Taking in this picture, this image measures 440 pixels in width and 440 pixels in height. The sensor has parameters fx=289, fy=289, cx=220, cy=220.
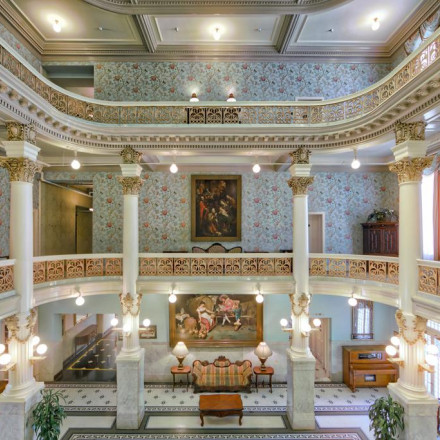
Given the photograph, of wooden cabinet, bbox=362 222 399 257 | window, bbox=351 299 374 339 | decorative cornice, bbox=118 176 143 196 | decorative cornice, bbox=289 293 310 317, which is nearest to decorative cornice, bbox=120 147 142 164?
decorative cornice, bbox=118 176 143 196

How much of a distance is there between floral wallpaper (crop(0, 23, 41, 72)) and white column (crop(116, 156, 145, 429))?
15.8 feet

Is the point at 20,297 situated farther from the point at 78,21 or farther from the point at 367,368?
the point at 367,368

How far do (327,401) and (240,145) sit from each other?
8491 millimetres

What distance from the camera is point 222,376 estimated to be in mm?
9734

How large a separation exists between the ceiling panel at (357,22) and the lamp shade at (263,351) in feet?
33.9

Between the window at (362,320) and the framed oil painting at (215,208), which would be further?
the framed oil painting at (215,208)

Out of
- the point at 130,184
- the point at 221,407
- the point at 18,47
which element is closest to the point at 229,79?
the point at 130,184

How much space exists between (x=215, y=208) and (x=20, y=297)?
21.5 ft

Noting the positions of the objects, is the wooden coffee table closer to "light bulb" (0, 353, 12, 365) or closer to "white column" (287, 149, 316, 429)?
"white column" (287, 149, 316, 429)

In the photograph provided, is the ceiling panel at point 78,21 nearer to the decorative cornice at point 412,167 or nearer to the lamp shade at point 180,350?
the decorative cornice at point 412,167

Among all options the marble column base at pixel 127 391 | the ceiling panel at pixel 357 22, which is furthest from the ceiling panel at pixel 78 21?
the marble column base at pixel 127 391

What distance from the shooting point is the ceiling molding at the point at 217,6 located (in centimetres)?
775

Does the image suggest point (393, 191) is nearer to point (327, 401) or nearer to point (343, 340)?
point (343, 340)

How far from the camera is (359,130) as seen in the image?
24.1ft
